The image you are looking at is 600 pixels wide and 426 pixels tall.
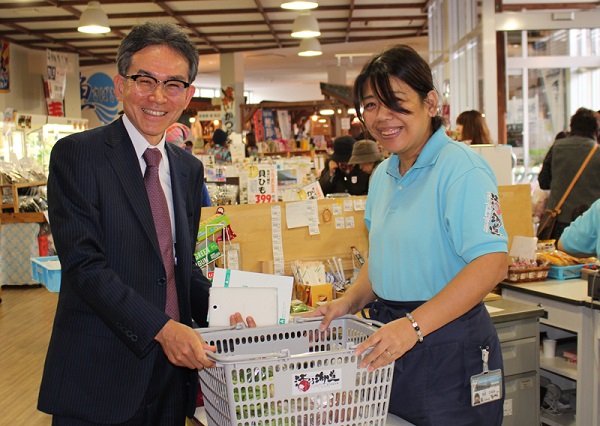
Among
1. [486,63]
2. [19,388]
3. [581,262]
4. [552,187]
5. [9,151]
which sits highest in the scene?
[486,63]

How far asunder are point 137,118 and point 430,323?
98 cm

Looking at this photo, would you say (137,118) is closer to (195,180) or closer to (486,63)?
(195,180)

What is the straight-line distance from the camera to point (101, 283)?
1725 mm

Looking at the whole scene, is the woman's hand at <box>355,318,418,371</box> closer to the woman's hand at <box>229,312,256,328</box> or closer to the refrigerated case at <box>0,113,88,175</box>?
the woman's hand at <box>229,312,256,328</box>

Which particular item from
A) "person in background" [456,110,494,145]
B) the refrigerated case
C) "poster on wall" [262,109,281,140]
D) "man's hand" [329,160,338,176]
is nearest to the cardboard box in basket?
"person in background" [456,110,494,145]

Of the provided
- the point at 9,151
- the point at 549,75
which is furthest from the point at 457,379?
the point at 9,151

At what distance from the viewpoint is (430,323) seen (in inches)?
69.4

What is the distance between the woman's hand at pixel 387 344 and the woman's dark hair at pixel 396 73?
641 mm

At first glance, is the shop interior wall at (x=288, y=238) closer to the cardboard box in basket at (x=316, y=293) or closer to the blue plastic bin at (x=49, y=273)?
the cardboard box in basket at (x=316, y=293)

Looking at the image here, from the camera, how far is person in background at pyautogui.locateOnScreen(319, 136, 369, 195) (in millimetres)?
7633

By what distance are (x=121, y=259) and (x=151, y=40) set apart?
60 cm

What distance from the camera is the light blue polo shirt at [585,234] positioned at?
3369 mm

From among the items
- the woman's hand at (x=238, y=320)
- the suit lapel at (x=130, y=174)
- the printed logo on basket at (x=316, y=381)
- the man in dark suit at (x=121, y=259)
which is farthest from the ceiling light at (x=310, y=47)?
the printed logo on basket at (x=316, y=381)

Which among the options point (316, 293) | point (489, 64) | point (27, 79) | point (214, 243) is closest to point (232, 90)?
point (27, 79)
